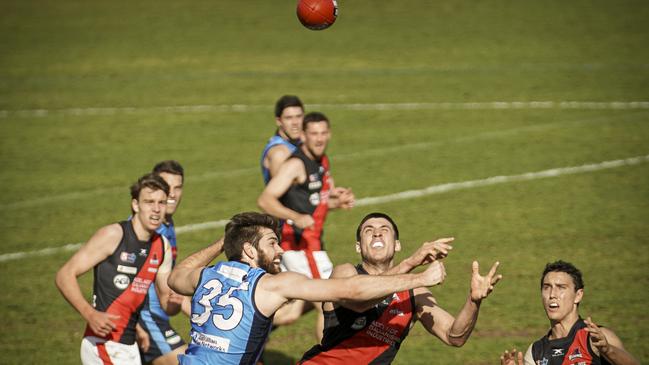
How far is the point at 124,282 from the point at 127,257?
243mm

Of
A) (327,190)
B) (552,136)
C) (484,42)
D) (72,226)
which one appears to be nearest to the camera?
(327,190)

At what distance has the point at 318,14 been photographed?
12.9 meters

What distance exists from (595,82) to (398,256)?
11757mm

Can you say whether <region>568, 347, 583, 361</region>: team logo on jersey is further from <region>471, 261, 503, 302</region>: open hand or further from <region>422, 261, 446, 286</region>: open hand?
<region>422, 261, 446, 286</region>: open hand

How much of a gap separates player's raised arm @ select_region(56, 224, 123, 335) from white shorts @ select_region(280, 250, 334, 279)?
9.03 ft

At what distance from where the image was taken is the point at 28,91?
84.6 feet

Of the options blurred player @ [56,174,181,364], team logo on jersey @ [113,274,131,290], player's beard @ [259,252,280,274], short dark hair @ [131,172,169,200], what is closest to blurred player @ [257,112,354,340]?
short dark hair @ [131,172,169,200]

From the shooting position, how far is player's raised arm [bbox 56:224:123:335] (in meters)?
8.81

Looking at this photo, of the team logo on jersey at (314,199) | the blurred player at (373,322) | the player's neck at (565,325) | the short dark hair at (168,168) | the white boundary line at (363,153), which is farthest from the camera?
the white boundary line at (363,153)

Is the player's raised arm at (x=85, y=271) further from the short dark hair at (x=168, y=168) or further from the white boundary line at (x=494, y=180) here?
the white boundary line at (x=494, y=180)

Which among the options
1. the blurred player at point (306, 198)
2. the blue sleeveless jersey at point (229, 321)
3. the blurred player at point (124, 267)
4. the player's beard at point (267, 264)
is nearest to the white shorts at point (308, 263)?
the blurred player at point (306, 198)

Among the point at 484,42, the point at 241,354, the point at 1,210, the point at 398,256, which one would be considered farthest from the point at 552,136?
the point at 241,354

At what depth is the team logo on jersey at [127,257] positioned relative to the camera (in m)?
9.40

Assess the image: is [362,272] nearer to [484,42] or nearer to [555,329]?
[555,329]
